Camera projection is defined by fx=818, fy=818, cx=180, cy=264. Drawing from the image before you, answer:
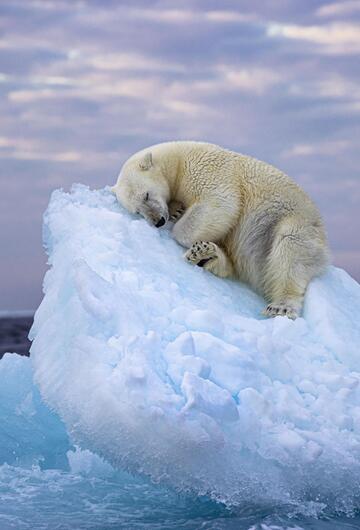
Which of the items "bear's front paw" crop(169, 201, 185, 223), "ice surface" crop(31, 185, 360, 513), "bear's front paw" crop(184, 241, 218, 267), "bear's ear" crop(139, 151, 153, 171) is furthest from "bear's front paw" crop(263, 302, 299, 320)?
"bear's ear" crop(139, 151, 153, 171)

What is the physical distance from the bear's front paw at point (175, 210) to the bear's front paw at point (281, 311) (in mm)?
1354

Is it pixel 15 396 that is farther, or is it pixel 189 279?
pixel 15 396

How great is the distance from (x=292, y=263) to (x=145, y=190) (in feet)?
4.79

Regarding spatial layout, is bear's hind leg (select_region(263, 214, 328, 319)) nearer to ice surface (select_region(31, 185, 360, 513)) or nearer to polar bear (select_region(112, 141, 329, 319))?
polar bear (select_region(112, 141, 329, 319))

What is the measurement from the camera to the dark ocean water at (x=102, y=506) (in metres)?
4.91

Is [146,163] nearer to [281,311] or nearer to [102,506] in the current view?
[281,311]

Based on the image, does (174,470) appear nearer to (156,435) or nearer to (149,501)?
(156,435)

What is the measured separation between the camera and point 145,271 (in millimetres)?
6176

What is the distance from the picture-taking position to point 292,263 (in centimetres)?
707

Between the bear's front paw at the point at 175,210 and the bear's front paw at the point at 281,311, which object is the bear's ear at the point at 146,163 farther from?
the bear's front paw at the point at 281,311

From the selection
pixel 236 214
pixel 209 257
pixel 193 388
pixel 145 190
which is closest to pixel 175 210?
pixel 145 190

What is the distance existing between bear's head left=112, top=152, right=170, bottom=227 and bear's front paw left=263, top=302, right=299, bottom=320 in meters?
1.24

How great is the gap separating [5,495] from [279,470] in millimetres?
1973

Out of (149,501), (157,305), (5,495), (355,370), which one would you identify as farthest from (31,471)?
(355,370)
